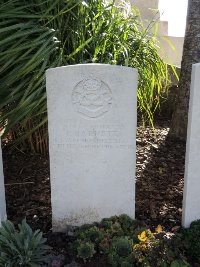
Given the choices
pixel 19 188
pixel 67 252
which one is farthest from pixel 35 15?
pixel 67 252

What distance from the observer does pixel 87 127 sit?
254cm

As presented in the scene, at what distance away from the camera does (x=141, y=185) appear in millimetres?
3410

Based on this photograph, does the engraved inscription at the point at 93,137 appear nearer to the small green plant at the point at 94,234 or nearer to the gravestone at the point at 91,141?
the gravestone at the point at 91,141

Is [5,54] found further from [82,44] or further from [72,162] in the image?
[72,162]

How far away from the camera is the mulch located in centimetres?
290

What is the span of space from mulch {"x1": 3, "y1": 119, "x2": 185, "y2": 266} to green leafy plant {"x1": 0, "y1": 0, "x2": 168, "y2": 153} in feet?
1.00

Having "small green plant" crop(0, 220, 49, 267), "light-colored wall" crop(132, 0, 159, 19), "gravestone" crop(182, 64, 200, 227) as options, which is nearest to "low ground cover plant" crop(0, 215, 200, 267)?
"small green plant" crop(0, 220, 49, 267)

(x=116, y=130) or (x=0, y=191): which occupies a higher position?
(x=116, y=130)

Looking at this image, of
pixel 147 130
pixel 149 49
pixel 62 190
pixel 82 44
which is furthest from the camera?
pixel 147 130

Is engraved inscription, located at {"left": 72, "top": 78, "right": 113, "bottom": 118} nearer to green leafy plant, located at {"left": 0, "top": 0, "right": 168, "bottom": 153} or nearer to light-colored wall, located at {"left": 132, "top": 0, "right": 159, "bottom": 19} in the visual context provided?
green leafy plant, located at {"left": 0, "top": 0, "right": 168, "bottom": 153}

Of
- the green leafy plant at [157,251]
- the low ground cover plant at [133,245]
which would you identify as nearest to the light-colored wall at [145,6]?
the low ground cover plant at [133,245]

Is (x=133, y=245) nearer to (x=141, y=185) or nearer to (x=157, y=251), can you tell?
(x=157, y=251)

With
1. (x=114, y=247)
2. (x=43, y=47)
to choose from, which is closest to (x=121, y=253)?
(x=114, y=247)

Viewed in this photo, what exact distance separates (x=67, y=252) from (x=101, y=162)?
67 cm
